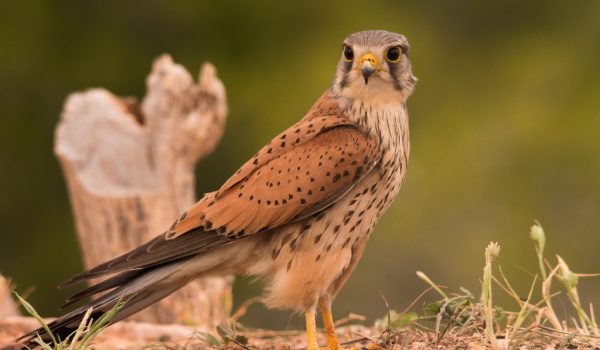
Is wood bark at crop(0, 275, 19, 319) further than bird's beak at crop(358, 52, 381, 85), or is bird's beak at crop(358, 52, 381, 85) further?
wood bark at crop(0, 275, 19, 319)

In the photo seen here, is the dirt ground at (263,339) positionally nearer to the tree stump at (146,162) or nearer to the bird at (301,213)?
the bird at (301,213)

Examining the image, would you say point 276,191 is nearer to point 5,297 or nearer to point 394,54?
point 394,54

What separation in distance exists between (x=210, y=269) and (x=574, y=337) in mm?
1641

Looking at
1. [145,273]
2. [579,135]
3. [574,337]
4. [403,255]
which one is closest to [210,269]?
[145,273]

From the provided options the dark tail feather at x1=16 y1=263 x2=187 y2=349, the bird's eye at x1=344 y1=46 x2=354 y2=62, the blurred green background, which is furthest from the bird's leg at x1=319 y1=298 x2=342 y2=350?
the blurred green background

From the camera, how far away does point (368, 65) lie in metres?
5.41

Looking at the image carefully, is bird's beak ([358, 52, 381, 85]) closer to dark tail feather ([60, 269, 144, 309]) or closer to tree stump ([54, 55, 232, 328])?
dark tail feather ([60, 269, 144, 309])

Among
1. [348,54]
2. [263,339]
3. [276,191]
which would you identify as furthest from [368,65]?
[263,339]

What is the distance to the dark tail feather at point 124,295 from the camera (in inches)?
207

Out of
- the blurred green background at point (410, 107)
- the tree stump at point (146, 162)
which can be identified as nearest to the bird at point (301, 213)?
the tree stump at point (146, 162)

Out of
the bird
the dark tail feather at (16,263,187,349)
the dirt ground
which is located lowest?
the dirt ground

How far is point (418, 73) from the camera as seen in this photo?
1400 cm

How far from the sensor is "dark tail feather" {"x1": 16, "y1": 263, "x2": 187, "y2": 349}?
527cm

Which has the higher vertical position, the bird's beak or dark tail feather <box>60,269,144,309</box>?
the bird's beak
